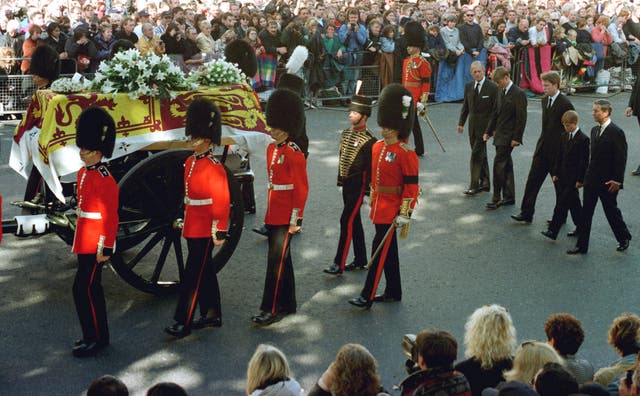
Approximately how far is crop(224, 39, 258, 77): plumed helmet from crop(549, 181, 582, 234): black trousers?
3.22 m

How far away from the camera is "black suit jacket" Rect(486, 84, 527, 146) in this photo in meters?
9.63

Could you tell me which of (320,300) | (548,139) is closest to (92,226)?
(320,300)

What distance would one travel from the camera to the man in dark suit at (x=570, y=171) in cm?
846

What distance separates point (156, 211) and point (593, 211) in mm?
3989

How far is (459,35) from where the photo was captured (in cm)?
1677

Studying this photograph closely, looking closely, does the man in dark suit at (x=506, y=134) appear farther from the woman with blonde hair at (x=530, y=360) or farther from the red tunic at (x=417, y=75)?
the woman with blonde hair at (x=530, y=360)

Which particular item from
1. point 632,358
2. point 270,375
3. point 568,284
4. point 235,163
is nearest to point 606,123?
point 568,284

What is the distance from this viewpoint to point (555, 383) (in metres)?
4.07

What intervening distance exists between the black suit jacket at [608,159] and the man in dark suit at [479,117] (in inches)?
73.4

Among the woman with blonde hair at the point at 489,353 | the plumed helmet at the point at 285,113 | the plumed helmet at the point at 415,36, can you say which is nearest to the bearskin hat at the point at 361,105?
the plumed helmet at the point at 285,113

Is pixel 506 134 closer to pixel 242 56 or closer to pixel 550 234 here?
pixel 550 234

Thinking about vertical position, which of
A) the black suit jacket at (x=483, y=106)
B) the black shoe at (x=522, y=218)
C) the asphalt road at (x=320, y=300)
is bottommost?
the asphalt road at (x=320, y=300)

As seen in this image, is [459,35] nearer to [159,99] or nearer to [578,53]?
[578,53]

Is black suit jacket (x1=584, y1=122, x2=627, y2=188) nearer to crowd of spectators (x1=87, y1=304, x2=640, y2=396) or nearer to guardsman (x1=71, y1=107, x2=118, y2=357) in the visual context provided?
crowd of spectators (x1=87, y1=304, x2=640, y2=396)
